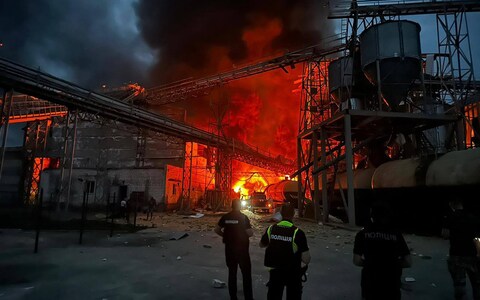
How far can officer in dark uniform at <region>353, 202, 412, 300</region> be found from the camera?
117 inches

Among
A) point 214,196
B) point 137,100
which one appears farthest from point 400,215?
point 137,100

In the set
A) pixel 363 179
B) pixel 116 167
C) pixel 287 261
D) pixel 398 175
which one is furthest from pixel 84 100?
pixel 287 261

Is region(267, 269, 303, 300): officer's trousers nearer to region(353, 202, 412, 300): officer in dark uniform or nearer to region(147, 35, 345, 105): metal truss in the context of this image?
region(353, 202, 412, 300): officer in dark uniform

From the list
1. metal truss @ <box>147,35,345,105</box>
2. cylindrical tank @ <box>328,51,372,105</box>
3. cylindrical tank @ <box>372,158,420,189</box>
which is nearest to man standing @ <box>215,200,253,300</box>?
cylindrical tank @ <box>372,158,420,189</box>

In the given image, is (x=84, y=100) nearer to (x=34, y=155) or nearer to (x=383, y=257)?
(x=34, y=155)

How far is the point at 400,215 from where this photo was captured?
1216 cm

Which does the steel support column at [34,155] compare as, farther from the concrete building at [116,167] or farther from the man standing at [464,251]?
the man standing at [464,251]

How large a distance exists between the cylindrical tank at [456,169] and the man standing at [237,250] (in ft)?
25.5

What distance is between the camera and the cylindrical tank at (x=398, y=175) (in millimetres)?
11024

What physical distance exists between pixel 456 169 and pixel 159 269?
9.14 metres

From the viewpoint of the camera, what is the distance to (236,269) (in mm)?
4543

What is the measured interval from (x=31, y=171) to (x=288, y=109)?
3727cm

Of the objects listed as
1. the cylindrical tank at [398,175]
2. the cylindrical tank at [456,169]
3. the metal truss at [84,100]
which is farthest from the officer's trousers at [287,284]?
the metal truss at [84,100]

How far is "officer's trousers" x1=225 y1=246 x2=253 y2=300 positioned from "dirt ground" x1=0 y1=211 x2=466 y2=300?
15.1 inches
